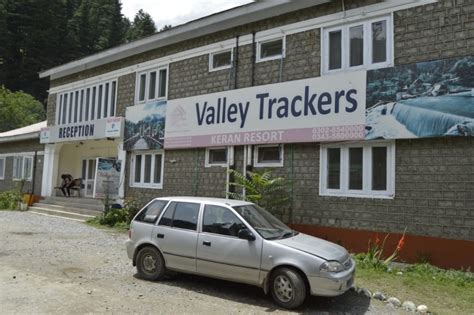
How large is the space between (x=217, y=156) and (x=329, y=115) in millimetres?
4324

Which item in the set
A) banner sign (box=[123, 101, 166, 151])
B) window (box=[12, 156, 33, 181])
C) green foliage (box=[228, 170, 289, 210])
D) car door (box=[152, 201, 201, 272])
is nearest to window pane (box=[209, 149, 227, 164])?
green foliage (box=[228, 170, 289, 210])

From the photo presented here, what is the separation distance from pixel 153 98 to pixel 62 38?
45.2 m

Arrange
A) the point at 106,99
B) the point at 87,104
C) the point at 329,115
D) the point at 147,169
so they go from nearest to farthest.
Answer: the point at 329,115
the point at 147,169
the point at 106,99
the point at 87,104

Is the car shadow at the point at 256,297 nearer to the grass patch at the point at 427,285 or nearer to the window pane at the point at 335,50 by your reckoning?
the grass patch at the point at 427,285

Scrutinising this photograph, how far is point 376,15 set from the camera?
11.1 m

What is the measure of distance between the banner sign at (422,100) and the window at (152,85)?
27.3 feet

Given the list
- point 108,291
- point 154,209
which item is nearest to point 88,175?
point 154,209

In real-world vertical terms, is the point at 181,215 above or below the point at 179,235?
above

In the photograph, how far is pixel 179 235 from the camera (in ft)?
25.6

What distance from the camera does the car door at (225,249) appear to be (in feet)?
23.1

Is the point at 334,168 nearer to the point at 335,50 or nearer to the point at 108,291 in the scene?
the point at 335,50

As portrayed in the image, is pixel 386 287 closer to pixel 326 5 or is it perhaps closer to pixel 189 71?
pixel 326 5

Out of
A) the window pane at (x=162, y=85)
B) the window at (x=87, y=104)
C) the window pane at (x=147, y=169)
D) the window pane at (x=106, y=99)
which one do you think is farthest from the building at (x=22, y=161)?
the window pane at (x=162, y=85)

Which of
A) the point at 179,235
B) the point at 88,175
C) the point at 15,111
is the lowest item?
the point at 179,235
